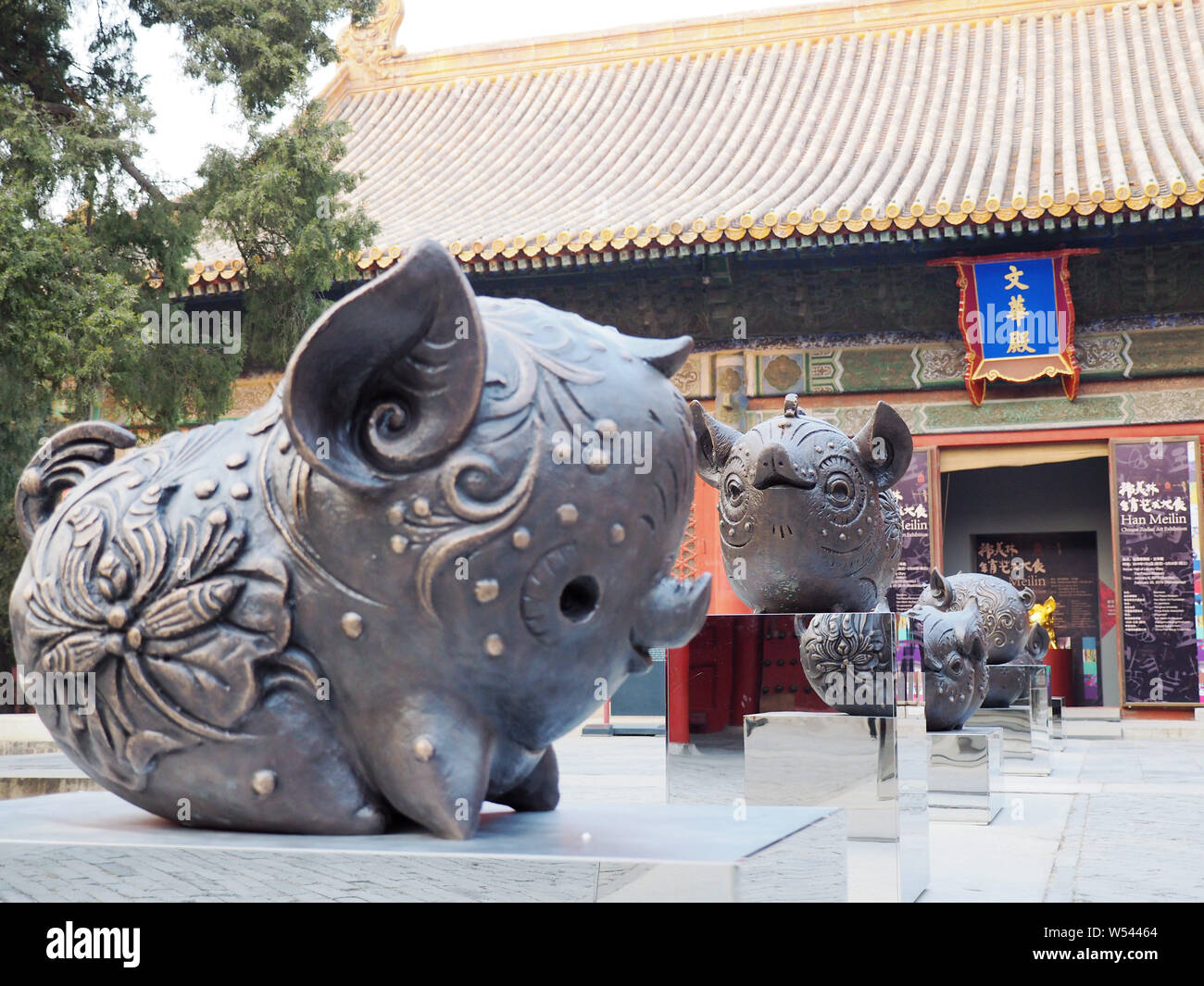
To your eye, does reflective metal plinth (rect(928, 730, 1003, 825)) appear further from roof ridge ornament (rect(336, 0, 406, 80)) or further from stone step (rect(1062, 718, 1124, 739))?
roof ridge ornament (rect(336, 0, 406, 80))

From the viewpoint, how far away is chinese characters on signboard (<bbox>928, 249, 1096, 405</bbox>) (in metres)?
10.1

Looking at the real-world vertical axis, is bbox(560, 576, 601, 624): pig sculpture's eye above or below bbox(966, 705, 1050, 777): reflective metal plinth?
above

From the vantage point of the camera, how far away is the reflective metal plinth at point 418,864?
5.57 ft

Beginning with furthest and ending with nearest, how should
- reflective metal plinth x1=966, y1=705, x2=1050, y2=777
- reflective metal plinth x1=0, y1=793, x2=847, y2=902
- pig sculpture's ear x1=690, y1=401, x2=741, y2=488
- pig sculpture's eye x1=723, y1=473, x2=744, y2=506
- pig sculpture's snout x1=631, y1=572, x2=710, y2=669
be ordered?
reflective metal plinth x1=966, y1=705, x2=1050, y2=777, pig sculpture's ear x1=690, y1=401, x2=741, y2=488, pig sculpture's eye x1=723, y1=473, x2=744, y2=506, pig sculpture's snout x1=631, y1=572, x2=710, y2=669, reflective metal plinth x1=0, y1=793, x2=847, y2=902

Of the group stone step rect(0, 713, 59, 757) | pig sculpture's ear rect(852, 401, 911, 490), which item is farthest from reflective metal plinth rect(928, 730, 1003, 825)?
stone step rect(0, 713, 59, 757)

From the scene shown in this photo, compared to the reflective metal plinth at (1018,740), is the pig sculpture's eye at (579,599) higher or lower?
higher

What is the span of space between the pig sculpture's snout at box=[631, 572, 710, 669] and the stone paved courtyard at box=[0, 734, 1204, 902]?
599 mm

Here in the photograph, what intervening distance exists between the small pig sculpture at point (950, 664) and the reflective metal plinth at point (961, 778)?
0.18 m

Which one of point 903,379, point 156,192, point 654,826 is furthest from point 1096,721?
point 654,826

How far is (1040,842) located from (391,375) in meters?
3.58

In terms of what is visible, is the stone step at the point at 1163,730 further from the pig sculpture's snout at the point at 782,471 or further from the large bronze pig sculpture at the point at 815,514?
the pig sculpture's snout at the point at 782,471

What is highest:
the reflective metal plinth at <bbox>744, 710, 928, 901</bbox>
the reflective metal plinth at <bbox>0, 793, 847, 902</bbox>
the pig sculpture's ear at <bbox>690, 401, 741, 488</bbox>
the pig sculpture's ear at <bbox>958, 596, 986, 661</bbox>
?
the pig sculpture's ear at <bbox>690, 401, 741, 488</bbox>

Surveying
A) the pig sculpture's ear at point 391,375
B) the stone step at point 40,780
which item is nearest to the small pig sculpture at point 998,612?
the stone step at point 40,780

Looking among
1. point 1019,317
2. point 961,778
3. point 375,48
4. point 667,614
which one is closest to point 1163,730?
point 1019,317
